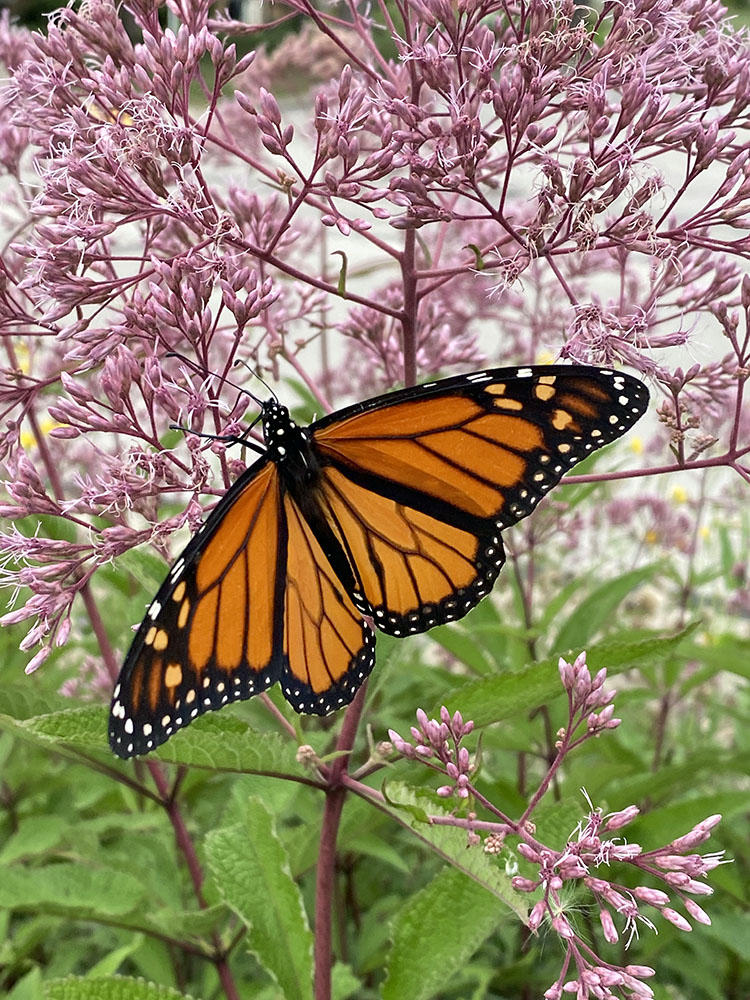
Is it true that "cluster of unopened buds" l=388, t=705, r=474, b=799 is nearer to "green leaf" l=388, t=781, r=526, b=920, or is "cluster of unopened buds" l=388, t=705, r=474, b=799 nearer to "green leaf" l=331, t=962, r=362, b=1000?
"green leaf" l=388, t=781, r=526, b=920

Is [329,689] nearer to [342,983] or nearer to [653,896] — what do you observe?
[653,896]

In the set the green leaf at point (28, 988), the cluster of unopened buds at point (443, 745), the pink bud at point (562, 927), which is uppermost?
the cluster of unopened buds at point (443, 745)

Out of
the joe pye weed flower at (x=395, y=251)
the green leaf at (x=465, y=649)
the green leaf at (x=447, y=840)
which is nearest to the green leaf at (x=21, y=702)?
the joe pye weed flower at (x=395, y=251)

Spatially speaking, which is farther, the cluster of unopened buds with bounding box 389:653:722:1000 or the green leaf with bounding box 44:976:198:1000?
the green leaf with bounding box 44:976:198:1000

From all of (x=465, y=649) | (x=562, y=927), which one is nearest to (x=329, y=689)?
(x=562, y=927)

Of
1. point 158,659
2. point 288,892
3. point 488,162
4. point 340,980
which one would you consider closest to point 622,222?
point 488,162

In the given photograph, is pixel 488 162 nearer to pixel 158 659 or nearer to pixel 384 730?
pixel 158 659

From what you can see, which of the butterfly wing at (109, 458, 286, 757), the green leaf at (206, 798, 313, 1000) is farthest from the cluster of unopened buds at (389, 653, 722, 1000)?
the green leaf at (206, 798, 313, 1000)

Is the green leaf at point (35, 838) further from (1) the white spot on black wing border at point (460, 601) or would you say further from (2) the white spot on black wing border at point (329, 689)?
(1) the white spot on black wing border at point (460, 601)
